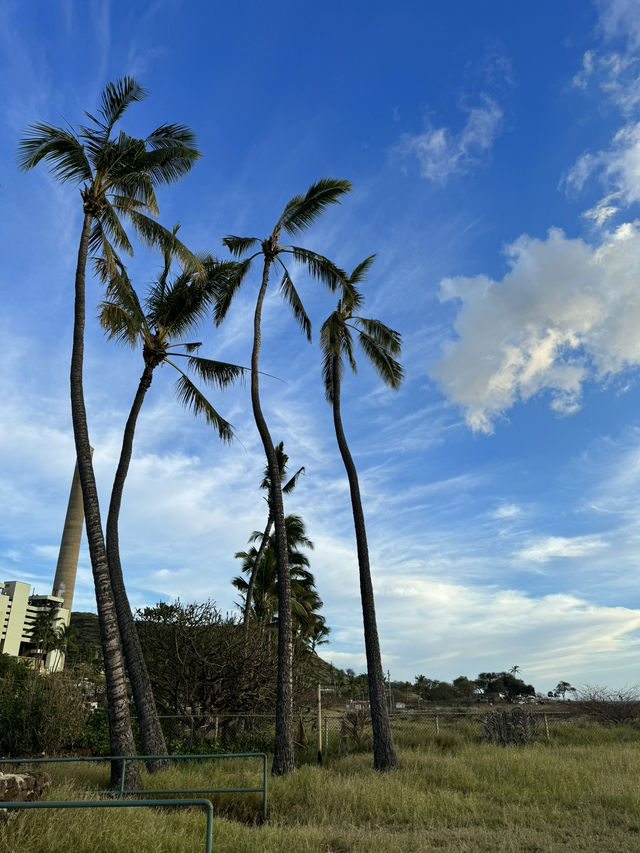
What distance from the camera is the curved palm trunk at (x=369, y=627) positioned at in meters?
15.1

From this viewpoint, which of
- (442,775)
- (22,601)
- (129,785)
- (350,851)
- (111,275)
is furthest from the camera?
(22,601)

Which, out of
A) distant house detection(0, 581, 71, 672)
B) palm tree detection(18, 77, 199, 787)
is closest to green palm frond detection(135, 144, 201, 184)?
palm tree detection(18, 77, 199, 787)

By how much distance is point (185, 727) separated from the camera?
1919 centimetres

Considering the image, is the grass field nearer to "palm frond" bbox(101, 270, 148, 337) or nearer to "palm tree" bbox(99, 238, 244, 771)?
"palm tree" bbox(99, 238, 244, 771)

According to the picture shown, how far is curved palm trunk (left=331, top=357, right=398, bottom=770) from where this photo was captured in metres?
15.1

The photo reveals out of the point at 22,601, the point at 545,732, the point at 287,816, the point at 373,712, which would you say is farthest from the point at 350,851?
the point at 22,601

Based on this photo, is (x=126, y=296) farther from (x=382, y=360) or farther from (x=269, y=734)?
(x=269, y=734)

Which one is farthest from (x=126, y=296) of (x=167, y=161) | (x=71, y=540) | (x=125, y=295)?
(x=71, y=540)

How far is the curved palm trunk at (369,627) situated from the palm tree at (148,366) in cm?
351

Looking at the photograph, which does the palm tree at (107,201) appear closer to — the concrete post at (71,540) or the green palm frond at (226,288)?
the green palm frond at (226,288)

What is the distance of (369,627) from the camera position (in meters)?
16.8

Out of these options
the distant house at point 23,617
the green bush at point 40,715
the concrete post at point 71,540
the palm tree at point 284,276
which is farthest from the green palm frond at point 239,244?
the distant house at point 23,617

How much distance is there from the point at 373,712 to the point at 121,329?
11.8 metres

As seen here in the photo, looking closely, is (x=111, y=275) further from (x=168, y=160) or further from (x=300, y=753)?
(x=300, y=753)
